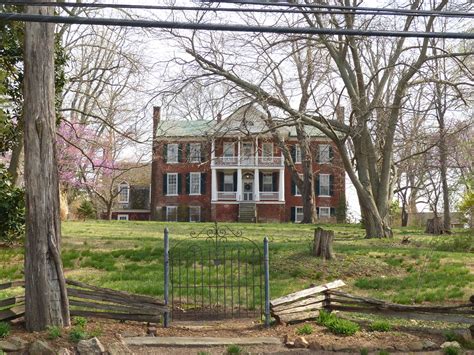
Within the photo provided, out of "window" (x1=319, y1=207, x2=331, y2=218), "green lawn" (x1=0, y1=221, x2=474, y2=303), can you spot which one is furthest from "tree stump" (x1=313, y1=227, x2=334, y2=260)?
"window" (x1=319, y1=207, x2=331, y2=218)

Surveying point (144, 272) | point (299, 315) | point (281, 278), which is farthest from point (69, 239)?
point (299, 315)

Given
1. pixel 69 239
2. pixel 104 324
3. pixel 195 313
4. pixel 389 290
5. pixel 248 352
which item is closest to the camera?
pixel 248 352

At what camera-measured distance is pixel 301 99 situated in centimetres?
2098

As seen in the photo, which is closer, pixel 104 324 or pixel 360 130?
pixel 104 324

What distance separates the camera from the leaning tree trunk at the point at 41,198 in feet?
24.1

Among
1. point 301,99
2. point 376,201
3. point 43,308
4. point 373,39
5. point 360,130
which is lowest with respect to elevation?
point 43,308

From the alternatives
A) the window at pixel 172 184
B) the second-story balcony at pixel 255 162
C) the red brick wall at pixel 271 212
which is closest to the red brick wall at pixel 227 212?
the red brick wall at pixel 271 212

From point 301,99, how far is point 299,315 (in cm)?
1368

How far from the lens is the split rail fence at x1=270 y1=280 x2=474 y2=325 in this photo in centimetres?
804

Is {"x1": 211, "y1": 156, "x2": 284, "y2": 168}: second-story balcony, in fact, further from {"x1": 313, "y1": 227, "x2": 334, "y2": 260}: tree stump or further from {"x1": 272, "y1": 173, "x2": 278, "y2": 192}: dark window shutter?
{"x1": 313, "y1": 227, "x2": 334, "y2": 260}: tree stump

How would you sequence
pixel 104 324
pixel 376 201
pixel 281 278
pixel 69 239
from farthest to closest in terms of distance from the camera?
pixel 376 201 < pixel 69 239 < pixel 281 278 < pixel 104 324

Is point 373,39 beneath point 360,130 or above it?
above

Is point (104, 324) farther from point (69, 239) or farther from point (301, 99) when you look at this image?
point (301, 99)

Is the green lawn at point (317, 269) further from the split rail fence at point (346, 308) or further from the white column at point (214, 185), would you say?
the white column at point (214, 185)
